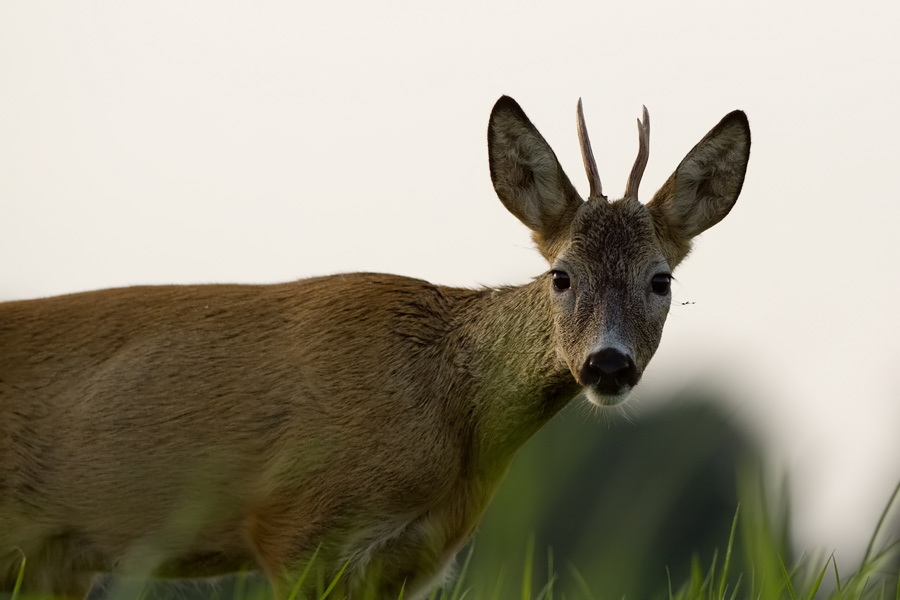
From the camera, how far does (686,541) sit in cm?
2562

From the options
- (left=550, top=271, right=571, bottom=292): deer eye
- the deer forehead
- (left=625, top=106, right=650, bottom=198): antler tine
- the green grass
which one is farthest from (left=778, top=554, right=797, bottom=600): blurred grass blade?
(left=625, top=106, right=650, bottom=198): antler tine

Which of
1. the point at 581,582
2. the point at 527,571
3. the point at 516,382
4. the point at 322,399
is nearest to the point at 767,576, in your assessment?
the point at 581,582

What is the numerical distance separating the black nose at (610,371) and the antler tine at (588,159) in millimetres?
1137

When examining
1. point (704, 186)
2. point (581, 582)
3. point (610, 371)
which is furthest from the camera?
point (704, 186)

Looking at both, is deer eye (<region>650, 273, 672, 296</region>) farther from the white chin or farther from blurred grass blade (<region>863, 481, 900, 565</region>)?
blurred grass blade (<region>863, 481, 900, 565</region>)

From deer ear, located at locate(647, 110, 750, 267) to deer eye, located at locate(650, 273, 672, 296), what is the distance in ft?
1.44

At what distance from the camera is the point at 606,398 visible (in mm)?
5000

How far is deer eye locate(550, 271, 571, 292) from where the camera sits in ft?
17.7

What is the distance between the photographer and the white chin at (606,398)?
4984 millimetres

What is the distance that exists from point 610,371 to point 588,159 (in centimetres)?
138

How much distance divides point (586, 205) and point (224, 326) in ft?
6.42

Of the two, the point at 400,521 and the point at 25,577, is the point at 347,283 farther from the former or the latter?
the point at 25,577

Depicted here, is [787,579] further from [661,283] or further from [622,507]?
[661,283]

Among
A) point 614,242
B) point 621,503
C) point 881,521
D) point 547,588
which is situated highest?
point 614,242
